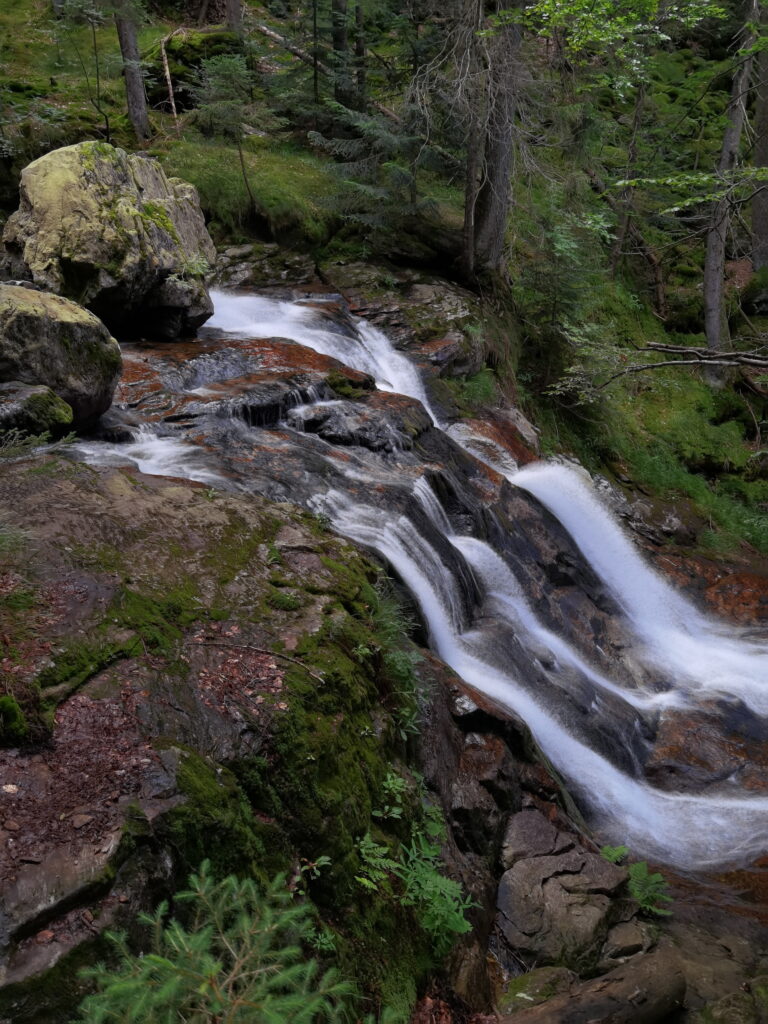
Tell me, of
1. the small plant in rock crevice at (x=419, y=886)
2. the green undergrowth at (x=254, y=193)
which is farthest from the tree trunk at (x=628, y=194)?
the small plant in rock crevice at (x=419, y=886)

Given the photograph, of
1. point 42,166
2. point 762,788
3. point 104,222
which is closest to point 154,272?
point 104,222

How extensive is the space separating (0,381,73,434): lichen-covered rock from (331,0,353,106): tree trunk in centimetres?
1343

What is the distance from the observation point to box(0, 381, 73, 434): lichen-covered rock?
6.19 m

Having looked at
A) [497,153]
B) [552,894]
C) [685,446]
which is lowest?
[685,446]

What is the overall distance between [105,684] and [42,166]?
8751 mm

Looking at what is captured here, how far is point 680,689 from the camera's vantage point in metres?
9.05

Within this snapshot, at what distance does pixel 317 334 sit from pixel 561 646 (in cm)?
653

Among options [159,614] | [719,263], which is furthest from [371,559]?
[719,263]

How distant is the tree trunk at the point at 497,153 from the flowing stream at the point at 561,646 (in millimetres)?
5724

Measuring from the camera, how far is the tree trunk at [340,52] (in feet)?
54.5

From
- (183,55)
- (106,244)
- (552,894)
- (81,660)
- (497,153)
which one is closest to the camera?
(81,660)

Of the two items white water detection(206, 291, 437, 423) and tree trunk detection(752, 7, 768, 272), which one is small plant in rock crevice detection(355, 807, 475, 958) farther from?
tree trunk detection(752, 7, 768, 272)

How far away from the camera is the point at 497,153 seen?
45.2 ft

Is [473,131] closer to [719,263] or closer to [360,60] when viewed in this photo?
[360,60]
